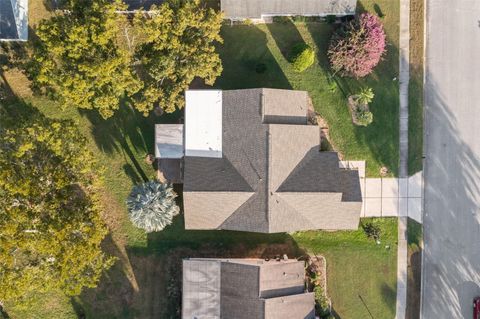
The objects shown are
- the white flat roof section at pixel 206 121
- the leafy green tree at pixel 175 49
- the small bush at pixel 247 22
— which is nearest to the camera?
the leafy green tree at pixel 175 49

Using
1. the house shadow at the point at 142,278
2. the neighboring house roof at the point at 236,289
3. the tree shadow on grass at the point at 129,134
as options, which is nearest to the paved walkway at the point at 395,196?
the neighboring house roof at the point at 236,289

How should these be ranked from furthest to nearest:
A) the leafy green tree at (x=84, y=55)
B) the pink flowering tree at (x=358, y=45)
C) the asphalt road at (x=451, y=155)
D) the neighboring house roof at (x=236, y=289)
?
the asphalt road at (x=451, y=155) < the pink flowering tree at (x=358, y=45) < the neighboring house roof at (x=236, y=289) < the leafy green tree at (x=84, y=55)

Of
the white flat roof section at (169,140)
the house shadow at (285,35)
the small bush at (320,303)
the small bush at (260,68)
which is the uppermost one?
the house shadow at (285,35)

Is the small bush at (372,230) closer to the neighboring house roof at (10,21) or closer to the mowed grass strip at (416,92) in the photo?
the mowed grass strip at (416,92)

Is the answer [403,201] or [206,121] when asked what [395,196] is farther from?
[206,121]

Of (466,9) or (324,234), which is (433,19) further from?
(324,234)

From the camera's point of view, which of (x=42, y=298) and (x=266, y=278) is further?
(x=42, y=298)

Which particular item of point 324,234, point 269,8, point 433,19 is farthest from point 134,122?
point 433,19

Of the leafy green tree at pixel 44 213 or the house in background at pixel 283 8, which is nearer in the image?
the leafy green tree at pixel 44 213

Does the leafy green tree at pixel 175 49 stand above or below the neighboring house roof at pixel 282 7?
below
